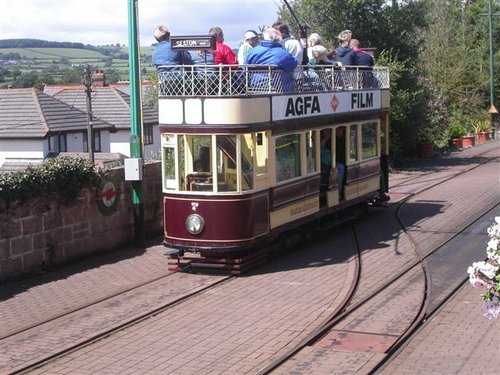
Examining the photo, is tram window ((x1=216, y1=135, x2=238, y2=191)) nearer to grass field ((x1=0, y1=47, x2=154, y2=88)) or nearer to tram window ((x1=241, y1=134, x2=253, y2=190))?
tram window ((x1=241, y1=134, x2=253, y2=190))

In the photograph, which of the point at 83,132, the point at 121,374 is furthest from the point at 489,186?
the point at 83,132

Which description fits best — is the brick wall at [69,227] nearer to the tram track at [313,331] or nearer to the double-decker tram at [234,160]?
the double-decker tram at [234,160]

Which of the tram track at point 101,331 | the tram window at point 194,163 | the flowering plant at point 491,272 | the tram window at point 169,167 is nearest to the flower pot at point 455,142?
the tram window at point 169,167

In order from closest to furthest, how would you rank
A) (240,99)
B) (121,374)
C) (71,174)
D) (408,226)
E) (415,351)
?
(121,374) → (415,351) → (240,99) → (71,174) → (408,226)

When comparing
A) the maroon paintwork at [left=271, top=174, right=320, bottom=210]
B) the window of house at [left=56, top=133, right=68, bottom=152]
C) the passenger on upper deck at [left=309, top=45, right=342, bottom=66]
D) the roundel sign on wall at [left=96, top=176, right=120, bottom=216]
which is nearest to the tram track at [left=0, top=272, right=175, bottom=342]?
the maroon paintwork at [left=271, top=174, right=320, bottom=210]

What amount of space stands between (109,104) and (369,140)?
124 feet

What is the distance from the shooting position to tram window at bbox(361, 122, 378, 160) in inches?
712

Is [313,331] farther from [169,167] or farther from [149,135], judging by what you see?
[149,135]

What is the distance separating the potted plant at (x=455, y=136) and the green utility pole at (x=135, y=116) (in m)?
27.3

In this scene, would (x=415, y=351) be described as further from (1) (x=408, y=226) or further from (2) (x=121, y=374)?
(1) (x=408, y=226)

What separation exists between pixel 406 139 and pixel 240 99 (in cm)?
1975

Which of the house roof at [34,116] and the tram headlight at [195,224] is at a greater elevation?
the house roof at [34,116]

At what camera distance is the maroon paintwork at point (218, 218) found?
1322 centimetres

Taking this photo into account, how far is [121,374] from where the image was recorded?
866 centimetres
